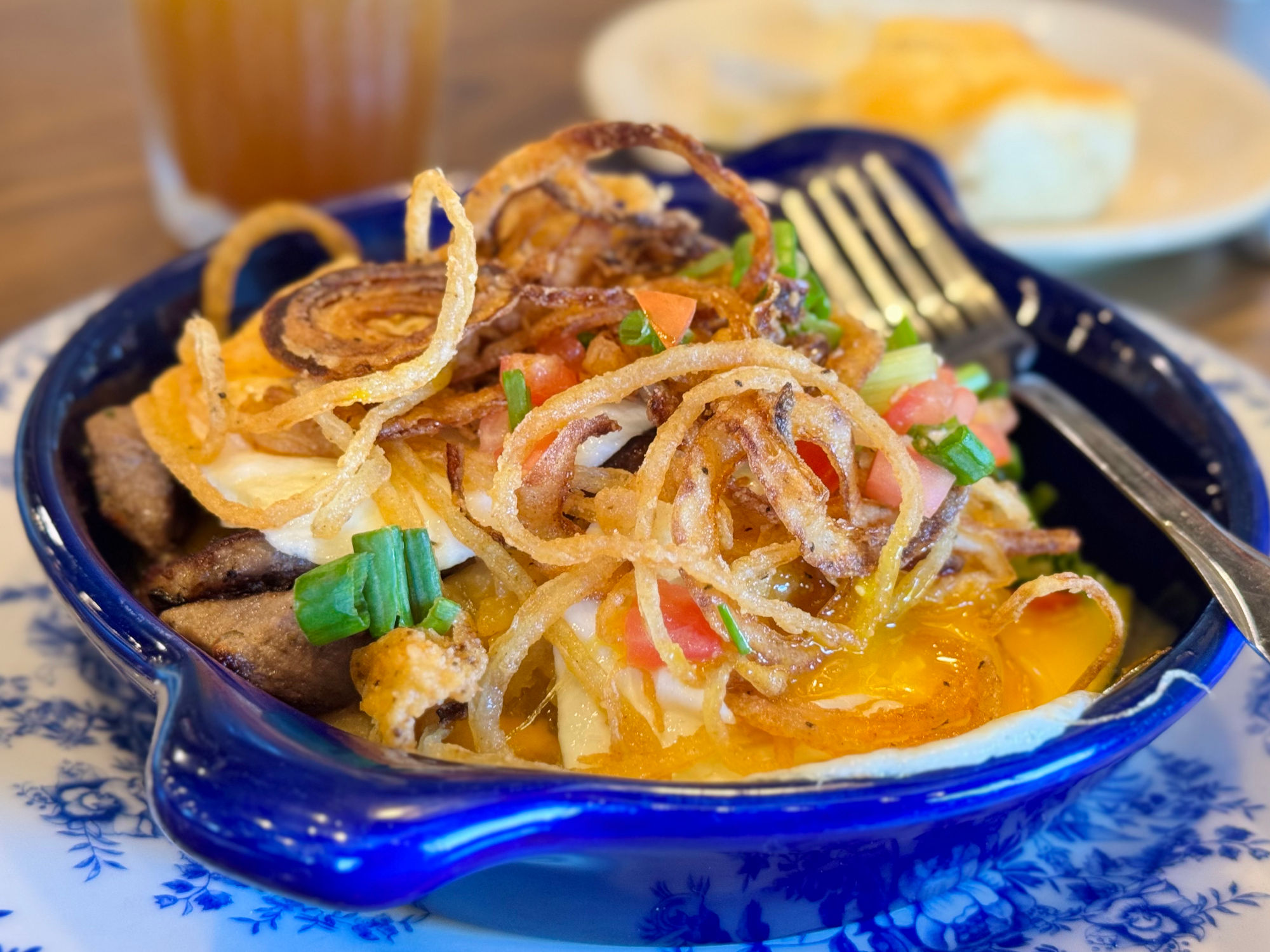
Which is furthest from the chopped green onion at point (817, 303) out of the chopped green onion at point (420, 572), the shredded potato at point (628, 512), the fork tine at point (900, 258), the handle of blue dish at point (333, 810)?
the handle of blue dish at point (333, 810)

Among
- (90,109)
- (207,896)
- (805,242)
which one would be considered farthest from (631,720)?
(90,109)

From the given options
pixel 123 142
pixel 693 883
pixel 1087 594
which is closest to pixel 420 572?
pixel 693 883

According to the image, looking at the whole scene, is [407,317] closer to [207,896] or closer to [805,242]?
[207,896]

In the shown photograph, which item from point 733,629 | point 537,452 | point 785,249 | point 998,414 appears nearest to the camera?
point 733,629

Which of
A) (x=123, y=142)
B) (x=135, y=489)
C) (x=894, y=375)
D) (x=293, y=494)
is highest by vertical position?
(x=894, y=375)

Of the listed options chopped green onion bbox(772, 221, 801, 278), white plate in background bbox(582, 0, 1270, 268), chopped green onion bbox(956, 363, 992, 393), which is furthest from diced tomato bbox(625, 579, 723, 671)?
white plate in background bbox(582, 0, 1270, 268)

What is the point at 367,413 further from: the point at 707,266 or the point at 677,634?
the point at 707,266

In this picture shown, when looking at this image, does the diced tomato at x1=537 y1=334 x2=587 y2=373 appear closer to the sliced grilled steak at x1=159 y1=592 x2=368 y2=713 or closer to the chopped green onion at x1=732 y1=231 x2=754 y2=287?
the chopped green onion at x1=732 y1=231 x2=754 y2=287
